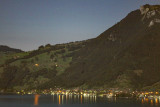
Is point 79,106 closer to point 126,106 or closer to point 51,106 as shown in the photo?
point 51,106

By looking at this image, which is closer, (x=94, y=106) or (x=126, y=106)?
(x=126, y=106)

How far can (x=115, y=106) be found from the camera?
172750 mm

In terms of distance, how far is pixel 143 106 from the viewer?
169m

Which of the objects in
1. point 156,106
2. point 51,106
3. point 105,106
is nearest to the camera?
point 156,106

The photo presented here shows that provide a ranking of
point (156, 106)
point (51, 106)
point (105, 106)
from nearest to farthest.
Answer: point (156, 106), point (105, 106), point (51, 106)

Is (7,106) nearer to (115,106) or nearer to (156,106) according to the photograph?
(115,106)

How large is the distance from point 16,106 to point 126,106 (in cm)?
7462

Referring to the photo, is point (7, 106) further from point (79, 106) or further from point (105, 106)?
point (105, 106)

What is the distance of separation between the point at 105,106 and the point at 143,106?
2183cm

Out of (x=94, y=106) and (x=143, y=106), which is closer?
(x=143, y=106)

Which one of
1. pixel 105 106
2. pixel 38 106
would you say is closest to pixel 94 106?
pixel 105 106

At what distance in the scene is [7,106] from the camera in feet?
643

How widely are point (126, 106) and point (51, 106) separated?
157 feet

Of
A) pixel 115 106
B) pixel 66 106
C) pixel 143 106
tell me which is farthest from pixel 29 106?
pixel 143 106
